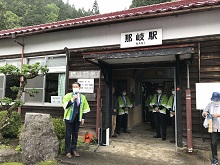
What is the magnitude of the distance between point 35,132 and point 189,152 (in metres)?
4.02

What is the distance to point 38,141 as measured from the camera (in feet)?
15.3

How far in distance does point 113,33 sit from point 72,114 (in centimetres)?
330

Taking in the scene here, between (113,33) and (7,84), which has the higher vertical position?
(113,33)

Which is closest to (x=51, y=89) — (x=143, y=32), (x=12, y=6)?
(x=143, y=32)

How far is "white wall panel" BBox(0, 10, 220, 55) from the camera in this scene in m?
5.54

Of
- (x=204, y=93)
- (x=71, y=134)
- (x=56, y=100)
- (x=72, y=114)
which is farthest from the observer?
(x=56, y=100)

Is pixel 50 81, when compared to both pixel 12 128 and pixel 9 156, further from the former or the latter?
pixel 9 156

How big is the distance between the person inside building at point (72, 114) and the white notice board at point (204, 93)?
304 centimetres

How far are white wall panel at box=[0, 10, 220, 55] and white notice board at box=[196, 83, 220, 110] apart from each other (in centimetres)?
154

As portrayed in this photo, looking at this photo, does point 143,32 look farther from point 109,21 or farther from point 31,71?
point 31,71

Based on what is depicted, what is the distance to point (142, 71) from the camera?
9.82 m

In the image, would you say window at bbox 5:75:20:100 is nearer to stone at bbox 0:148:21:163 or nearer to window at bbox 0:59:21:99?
window at bbox 0:59:21:99

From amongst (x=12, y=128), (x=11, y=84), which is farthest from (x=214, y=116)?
(x=11, y=84)

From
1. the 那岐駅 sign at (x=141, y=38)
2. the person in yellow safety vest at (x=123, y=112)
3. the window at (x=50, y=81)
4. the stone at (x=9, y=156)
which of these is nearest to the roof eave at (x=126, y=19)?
the 那岐駅 sign at (x=141, y=38)
